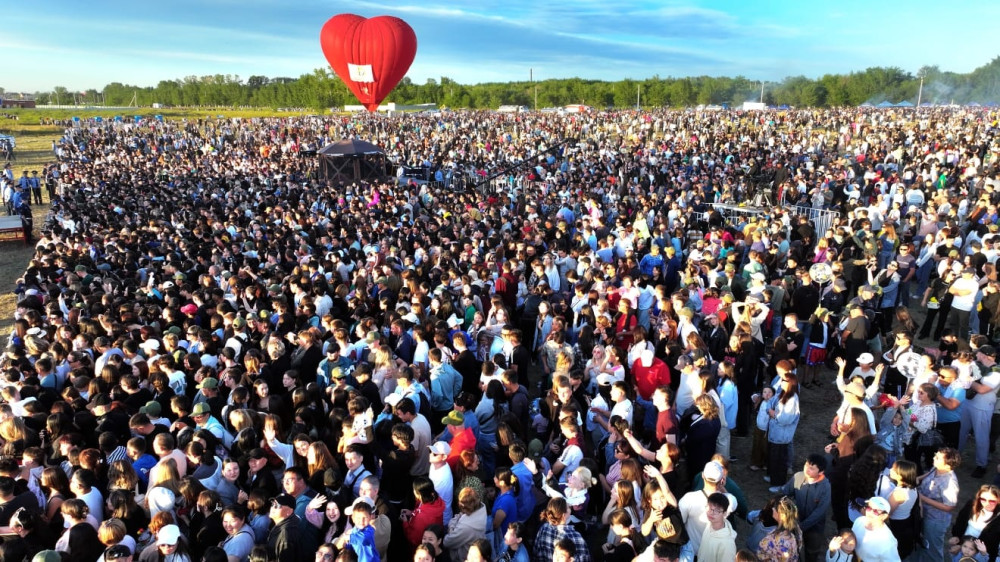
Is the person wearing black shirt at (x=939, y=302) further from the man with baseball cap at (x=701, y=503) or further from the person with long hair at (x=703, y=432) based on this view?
the man with baseball cap at (x=701, y=503)

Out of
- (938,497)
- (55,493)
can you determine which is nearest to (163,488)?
(55,493)

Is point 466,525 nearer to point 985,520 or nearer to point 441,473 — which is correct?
point 441,473

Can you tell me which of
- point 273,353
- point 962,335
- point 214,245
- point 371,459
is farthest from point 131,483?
point 962,335

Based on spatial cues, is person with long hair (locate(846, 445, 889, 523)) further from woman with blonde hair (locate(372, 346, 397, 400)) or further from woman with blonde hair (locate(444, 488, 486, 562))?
woman with blonde hair (locate(372, 346, 397, 400))

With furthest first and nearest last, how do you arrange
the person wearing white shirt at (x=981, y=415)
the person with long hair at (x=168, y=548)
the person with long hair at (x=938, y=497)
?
the person wearing white shirt at (x=981, y=415) → the person with long hair at (x=938, y=497) → the person with long hair at (x=168, y=548)

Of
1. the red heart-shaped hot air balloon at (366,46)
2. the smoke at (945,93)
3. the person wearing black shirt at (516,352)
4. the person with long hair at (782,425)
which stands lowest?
the person with long hair at (782,425)

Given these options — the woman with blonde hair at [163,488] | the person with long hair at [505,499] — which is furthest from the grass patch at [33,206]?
the person with long hair at [505,499]

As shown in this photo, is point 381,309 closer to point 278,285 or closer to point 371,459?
point 278,285
